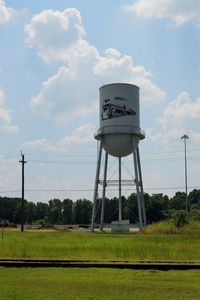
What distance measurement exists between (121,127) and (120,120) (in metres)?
0.85

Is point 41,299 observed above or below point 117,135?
below

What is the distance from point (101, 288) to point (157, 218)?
122177 mm

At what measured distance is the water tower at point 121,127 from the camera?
56.0m

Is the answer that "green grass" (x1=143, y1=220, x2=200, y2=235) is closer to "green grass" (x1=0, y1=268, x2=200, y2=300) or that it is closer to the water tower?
the water tower

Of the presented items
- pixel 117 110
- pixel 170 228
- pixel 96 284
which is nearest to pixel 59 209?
pixel 117 110

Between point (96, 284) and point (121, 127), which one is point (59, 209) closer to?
point (121, 127)

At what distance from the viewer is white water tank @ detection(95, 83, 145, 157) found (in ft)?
184

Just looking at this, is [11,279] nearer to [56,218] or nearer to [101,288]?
[101,288]

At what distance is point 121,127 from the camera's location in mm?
55844

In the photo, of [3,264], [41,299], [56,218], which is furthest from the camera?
[56,218]

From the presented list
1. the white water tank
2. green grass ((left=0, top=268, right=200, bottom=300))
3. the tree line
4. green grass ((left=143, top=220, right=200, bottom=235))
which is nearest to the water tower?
the white water tank

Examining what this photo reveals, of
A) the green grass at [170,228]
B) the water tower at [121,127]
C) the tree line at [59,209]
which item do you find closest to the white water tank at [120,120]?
the water tower at [121,127]

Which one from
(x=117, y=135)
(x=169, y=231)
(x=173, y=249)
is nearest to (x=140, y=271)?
(x=173, y=249)

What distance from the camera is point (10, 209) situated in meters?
157
